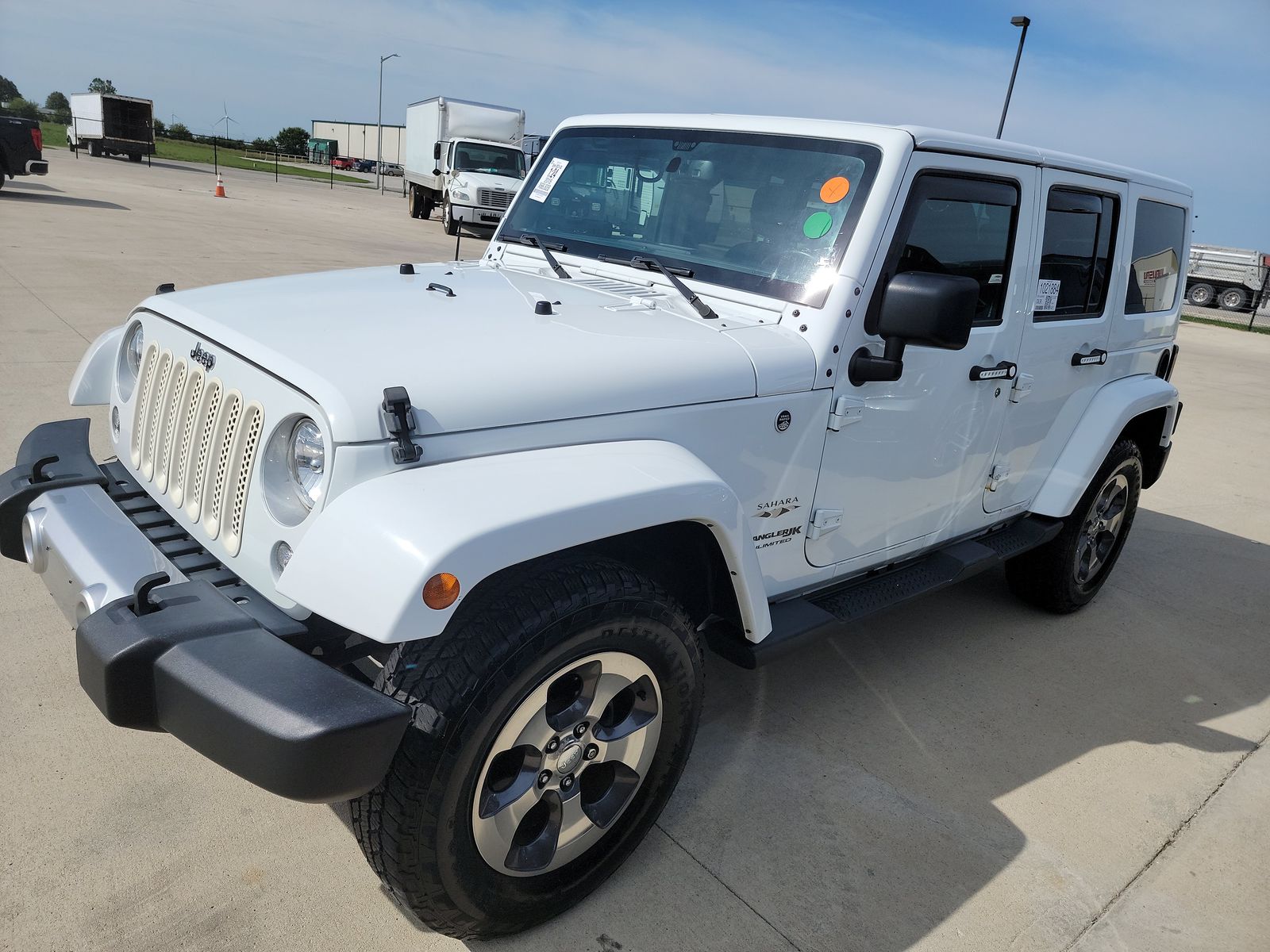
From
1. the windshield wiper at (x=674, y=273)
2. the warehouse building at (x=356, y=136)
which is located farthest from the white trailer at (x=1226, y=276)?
the warehouse building at (x=356, y=136)

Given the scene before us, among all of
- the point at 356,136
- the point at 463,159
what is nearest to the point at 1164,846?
the point at 463,159

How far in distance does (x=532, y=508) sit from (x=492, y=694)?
0.40 meters

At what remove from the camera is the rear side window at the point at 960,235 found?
287cm

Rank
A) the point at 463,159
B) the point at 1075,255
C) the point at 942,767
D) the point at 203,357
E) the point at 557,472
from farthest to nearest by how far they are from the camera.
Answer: the point at 463,159
the point at 1075,255
the point at 942,767
the point at 203,357
the point at 557,472

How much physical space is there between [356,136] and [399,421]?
3274 inches

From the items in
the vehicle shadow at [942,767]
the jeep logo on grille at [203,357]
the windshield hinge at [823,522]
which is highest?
the jeep logo on grille at [203,357]

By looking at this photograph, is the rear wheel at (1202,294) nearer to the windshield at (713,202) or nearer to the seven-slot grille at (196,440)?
the windshield at (713,202)

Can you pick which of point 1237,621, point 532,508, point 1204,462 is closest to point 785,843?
point 532,508

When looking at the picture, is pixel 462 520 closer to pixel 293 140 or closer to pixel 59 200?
pixel 59 200

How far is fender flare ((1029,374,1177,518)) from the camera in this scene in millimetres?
3982

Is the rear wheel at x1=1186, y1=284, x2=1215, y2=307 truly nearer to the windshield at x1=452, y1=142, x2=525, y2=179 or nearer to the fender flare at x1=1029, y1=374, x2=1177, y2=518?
the windshield at x1=452, y1=142, x2=525, y2=179

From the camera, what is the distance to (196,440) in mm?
2350

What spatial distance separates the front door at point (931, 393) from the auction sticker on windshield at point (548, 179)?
1417mm

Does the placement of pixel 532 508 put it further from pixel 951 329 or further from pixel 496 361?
pixel 951 329
